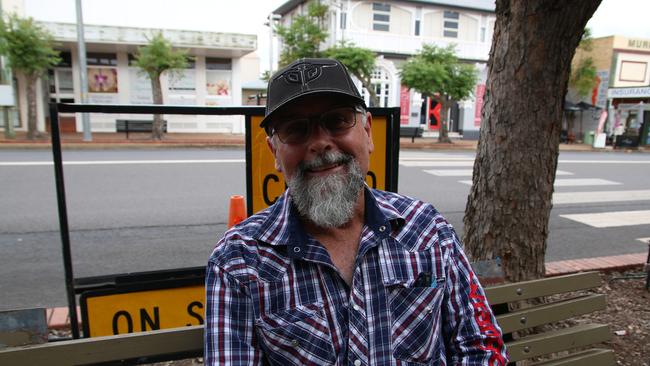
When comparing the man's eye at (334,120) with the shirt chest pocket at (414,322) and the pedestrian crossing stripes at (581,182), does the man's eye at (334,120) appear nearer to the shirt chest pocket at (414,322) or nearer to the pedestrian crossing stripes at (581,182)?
the shirt chest pocket at (414,322)

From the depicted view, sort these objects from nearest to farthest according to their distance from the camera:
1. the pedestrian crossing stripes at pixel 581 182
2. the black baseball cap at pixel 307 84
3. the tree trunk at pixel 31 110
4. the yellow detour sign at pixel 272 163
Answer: the black baseball cap at pixel 307 84 → the yellow detour sign at pixel 272 163 → the pedestrian crossing stripes at pixel 581 182 → the tree trunk at pixel 31 110

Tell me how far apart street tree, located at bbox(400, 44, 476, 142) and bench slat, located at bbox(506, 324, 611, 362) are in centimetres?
1905

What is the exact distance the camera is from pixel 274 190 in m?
2.50

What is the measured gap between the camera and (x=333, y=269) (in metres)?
1.51

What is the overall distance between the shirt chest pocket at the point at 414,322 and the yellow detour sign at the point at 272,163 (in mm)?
1100

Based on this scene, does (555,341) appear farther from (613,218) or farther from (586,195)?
(586,195)


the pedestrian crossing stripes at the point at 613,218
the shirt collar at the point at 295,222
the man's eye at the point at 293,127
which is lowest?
the pedestrian crossing stripes at the point at 613,218

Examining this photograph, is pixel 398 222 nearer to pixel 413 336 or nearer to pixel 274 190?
pixel 413 336

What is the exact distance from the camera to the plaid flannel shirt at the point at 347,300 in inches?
56.5

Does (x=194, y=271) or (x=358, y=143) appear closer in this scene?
(x=358, y=143)

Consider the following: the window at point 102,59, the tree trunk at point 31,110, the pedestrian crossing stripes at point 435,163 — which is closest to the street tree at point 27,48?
the tree trunk at point 31,110

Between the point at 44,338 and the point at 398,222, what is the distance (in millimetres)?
1312

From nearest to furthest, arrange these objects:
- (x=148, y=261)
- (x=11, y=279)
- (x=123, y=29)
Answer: (x=11, y=279), (x=148, y=261), (x=123, y=29)

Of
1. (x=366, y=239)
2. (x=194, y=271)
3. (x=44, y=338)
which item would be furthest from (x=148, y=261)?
(x=366, y=239)
